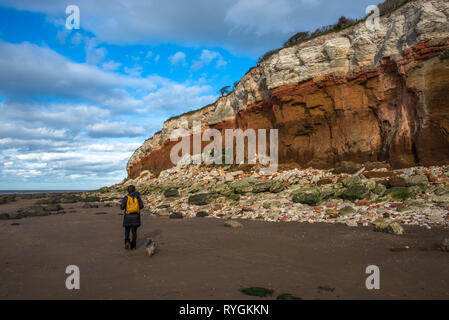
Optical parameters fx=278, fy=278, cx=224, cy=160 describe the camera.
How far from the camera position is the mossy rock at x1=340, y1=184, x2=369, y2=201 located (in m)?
10.3

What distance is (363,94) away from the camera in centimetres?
1664

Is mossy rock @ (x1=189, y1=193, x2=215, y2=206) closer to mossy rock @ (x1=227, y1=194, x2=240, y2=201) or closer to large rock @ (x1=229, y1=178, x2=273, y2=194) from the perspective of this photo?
mossy rock @ (x1=227, y1=194, x2=240, y2=201)

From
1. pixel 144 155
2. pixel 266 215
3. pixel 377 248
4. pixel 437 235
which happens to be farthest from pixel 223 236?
pixel 144 155

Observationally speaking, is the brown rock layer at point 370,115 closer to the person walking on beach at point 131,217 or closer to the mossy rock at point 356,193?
the mossy rock at point 356,193

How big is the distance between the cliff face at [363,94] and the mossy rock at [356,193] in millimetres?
3995

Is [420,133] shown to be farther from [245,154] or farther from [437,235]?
[245,154]

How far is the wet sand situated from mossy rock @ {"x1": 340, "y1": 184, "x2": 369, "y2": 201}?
2563 mm

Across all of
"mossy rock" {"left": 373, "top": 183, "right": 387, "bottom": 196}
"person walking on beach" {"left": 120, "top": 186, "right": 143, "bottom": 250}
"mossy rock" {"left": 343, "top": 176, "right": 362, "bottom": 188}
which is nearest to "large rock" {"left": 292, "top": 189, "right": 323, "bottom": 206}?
"mossy rock" {"left": 343, "top": 176, "right": 362, "bottom": 188}

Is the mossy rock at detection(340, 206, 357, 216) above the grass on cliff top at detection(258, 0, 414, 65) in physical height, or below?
below

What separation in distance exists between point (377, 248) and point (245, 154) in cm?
1772

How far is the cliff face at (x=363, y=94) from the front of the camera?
12.8 meters

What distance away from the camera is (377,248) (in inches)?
234

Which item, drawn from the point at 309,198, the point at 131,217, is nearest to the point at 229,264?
the point at 131,217

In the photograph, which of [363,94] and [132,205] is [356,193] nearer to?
[132,205]
